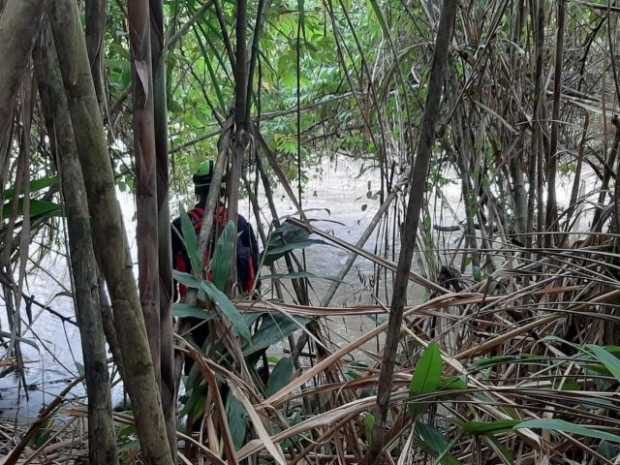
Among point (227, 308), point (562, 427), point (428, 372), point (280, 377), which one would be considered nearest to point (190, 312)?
point (227, 308)

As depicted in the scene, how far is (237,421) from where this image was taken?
80 centimetres

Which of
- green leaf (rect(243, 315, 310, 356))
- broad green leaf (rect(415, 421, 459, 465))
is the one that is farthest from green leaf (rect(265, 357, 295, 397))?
broad green leaf (rect(415, 421, 459, 465))

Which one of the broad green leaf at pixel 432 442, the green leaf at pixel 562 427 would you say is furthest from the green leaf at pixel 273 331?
the green leaf at pixel 562 427

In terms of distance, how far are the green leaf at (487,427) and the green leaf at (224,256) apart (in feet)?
1.25

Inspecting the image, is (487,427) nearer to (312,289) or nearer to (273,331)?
(273,331)

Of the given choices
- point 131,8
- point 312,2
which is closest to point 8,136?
point 131,8

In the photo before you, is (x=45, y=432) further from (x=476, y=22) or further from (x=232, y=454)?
(x=476, y=22)

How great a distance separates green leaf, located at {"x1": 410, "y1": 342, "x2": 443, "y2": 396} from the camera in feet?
2.04

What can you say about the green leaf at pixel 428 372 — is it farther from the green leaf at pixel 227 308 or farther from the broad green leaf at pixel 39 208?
the broad green leaf at pixel 39 208

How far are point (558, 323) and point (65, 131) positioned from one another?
2.40ft

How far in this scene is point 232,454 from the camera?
632mm

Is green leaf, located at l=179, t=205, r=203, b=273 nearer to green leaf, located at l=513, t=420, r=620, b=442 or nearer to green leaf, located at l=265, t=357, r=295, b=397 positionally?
green leaf, located at l=265, t=357, r=295, b=397

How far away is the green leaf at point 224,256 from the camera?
874mm

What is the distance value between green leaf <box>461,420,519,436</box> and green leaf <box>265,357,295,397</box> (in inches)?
→ 13.1
